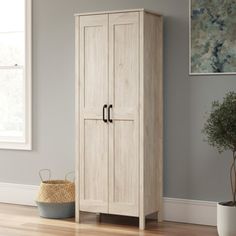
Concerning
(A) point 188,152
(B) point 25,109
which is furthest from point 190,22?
(B) point 25,109

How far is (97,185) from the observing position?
5.62 meters

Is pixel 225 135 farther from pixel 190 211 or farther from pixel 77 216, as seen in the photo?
pixel 77 216

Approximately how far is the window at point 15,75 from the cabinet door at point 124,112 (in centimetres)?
127

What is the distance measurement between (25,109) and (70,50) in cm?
79

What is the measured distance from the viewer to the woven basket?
5844mm

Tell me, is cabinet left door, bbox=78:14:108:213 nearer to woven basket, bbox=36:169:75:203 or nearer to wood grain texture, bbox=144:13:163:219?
woven basket, bbox=36:169:75:203

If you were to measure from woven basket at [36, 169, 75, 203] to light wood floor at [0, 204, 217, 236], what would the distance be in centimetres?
19

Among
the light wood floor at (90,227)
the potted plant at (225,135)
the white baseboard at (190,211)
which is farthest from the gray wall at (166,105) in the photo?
the potted plant at (225,135)

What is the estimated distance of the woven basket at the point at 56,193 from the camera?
19.2 ft

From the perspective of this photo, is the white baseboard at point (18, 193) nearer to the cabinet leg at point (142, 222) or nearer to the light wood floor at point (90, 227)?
the light wood floor at point (90, 227)

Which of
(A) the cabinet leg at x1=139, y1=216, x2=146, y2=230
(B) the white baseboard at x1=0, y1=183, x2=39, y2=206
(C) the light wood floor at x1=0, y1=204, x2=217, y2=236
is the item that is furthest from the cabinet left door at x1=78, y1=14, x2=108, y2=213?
(B) the white baseboard at x1=0, y1=183, x2=39, y2=206

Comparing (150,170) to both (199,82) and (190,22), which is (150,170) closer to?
(199,82)

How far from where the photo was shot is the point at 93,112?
18.3 feet

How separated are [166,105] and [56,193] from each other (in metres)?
1.30
